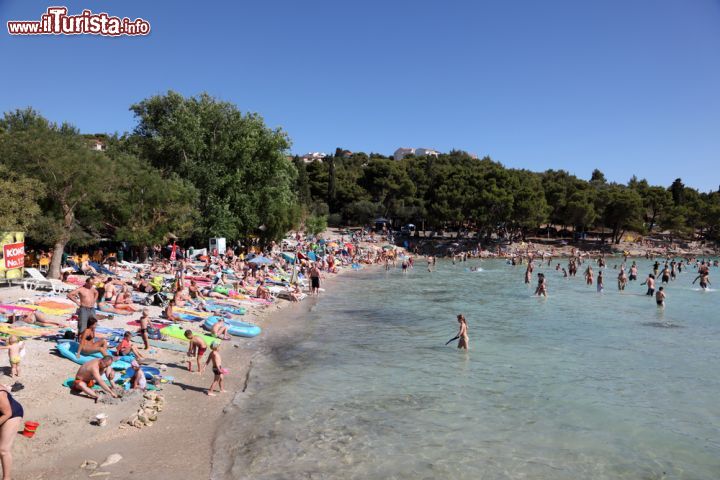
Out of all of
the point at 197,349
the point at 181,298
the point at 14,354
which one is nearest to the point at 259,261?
the point at 181,298

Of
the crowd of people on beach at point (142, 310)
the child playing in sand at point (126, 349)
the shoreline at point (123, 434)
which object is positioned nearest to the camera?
the shoreline at point (123, 434)

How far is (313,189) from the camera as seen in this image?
76.0 meters

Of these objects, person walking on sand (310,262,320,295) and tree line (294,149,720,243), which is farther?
tree line (294,149,720,243)

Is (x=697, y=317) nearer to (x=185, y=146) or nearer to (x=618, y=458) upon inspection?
(x=618, y=458)

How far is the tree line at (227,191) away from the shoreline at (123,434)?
11.2 m

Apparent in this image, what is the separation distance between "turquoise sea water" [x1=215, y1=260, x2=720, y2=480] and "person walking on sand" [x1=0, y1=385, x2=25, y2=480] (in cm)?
251

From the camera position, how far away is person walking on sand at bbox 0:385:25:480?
17.9 feet

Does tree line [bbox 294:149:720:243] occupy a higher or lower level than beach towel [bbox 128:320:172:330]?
higher

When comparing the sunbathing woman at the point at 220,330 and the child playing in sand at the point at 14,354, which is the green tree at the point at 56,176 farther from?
the child playing in sand at the point at 14,354

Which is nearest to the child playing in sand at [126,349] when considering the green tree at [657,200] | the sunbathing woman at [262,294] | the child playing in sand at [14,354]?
the child playing in sand at [14,354]

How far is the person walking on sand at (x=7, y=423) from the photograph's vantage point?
5445mm

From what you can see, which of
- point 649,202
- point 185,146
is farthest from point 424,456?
point 649,202

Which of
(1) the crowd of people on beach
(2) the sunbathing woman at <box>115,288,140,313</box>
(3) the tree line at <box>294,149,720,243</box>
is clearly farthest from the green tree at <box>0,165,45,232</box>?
(3) the tree line at <box>294,149,720,243</box>

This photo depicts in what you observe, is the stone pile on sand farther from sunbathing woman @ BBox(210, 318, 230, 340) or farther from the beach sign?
the beach sign
